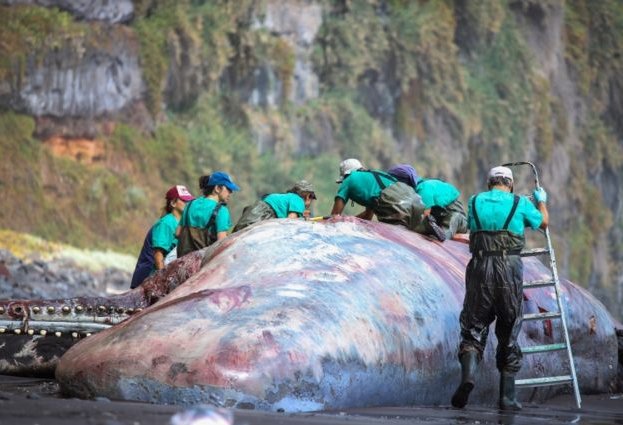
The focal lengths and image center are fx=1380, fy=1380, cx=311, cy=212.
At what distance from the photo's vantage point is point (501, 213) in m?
9.58

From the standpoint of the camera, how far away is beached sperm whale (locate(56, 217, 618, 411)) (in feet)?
25.5

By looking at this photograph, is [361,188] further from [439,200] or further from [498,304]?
[498,304]

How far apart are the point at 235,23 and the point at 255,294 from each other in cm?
3262

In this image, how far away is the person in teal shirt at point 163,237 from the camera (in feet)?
42.8

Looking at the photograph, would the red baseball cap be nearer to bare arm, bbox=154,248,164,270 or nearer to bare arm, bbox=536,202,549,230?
bare arm, bbox=154,248,164,270

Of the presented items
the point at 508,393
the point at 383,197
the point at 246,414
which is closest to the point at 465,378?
the point at 508,393

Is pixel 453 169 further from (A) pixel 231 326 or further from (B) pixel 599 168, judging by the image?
(A) pixel 231 326

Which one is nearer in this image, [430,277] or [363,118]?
[430,277]

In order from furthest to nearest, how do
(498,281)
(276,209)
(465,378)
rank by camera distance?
1. (276,209)
2. (498,281)
3. (465,378)

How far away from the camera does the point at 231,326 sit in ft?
26.2

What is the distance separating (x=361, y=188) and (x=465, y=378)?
2.64m

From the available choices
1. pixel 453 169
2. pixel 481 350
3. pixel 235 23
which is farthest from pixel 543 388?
pixel 453 169

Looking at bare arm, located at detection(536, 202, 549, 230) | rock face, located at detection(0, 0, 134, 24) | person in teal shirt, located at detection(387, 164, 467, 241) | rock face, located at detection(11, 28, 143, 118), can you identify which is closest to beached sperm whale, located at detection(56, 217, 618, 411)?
bare arm, located at detection(536, 202, 549, 230)

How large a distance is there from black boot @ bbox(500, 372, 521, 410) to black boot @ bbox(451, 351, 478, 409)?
1.27 ft
